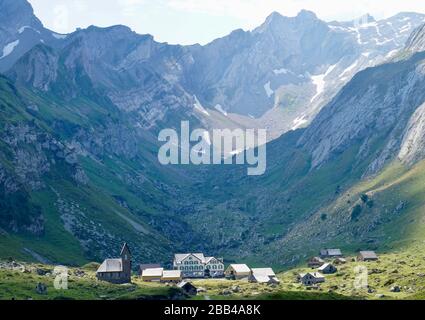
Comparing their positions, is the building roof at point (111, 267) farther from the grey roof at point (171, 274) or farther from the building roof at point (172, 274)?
the building roof at point (172, 274)

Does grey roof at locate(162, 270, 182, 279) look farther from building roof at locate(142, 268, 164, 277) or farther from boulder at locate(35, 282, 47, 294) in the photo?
boulder at locate(35, 282, 47, 294)

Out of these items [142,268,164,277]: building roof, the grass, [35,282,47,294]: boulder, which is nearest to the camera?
the grass

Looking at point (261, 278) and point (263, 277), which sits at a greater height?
point (263, 277)

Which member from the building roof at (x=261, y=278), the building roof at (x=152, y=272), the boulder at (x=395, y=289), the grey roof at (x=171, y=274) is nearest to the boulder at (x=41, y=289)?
the building roof at (x=152, y=272)

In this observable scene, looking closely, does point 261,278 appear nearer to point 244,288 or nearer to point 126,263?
point 244,288

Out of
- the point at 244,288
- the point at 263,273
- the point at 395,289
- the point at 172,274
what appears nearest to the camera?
the point at 395,289

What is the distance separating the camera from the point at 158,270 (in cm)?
19425

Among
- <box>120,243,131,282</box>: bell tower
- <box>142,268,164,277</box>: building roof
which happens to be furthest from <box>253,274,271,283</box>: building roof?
<box>120,243,131,282</box>: bell tower

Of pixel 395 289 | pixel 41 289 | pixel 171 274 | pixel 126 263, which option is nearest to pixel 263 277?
pixel 171 274
